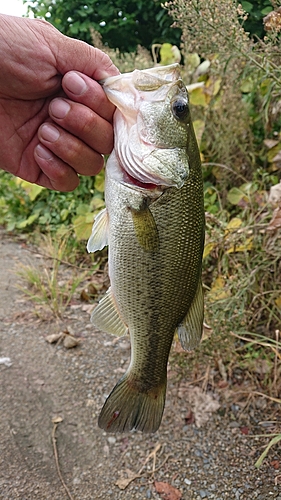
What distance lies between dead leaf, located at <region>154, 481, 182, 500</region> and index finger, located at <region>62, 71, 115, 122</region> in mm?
1619

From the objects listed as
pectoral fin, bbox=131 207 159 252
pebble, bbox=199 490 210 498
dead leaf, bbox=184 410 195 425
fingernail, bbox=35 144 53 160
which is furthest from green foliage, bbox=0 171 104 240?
pectoral fin, bbox=131 207 159 252

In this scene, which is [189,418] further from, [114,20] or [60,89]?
[114,20]

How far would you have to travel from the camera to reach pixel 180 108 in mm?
1423

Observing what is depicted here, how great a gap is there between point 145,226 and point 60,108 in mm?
495

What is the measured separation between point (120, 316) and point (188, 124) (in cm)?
64

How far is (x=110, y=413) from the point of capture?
1.61 meters

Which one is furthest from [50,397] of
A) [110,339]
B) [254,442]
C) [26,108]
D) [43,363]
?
[26,108]

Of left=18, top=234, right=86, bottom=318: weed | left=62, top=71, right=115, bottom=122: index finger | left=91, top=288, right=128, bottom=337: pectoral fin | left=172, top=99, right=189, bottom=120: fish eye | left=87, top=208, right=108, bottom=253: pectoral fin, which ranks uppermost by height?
left=172, top=99, right=189, bottom=120: fish eye

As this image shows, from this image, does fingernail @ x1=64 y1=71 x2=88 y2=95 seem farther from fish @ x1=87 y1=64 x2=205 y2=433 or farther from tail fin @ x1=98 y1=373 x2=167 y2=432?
tail fin @ x1=98 y1=373 x2=167 y2=432

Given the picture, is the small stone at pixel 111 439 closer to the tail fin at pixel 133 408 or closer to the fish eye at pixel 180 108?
the tail fin at pixel 133 408

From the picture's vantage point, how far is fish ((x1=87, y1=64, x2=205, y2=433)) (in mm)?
1413

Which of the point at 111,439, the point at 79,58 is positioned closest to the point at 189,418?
the point at 111,439

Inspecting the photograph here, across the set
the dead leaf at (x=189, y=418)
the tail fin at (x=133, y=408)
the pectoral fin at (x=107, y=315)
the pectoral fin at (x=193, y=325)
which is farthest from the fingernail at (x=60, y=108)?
the dead leaf at (x=189, y=418)

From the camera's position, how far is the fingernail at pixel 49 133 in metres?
1.64
